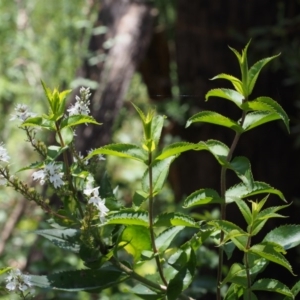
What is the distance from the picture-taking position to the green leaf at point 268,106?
0.55 meters

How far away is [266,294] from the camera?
6.65 feet

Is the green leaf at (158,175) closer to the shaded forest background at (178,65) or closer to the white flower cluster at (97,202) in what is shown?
the white flower cluster at (97,202)

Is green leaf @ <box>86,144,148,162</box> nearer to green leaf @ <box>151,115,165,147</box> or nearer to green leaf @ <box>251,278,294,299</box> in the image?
green leaf @ <box>151,115,165,147</box>

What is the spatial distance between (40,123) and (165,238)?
0.52 ft

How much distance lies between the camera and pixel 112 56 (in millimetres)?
1902

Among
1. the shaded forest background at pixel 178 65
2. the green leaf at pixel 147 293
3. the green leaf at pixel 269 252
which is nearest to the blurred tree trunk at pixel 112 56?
the shaded forest background at pixel 178 65

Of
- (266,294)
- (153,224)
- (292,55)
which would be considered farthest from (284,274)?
(153,224)

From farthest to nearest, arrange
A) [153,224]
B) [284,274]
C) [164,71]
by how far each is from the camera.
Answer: [164,71], [284,274], [153,224]

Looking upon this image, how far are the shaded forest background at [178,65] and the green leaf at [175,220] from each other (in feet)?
4.16

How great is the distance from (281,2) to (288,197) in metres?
0.64

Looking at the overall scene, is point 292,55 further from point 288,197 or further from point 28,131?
point 28,131

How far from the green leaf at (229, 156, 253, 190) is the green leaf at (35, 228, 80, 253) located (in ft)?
0.55

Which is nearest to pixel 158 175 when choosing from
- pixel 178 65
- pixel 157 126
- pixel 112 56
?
pixel 157 126

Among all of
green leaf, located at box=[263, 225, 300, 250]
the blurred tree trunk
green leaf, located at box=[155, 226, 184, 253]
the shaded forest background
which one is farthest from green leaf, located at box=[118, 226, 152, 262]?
the shaded forest background
